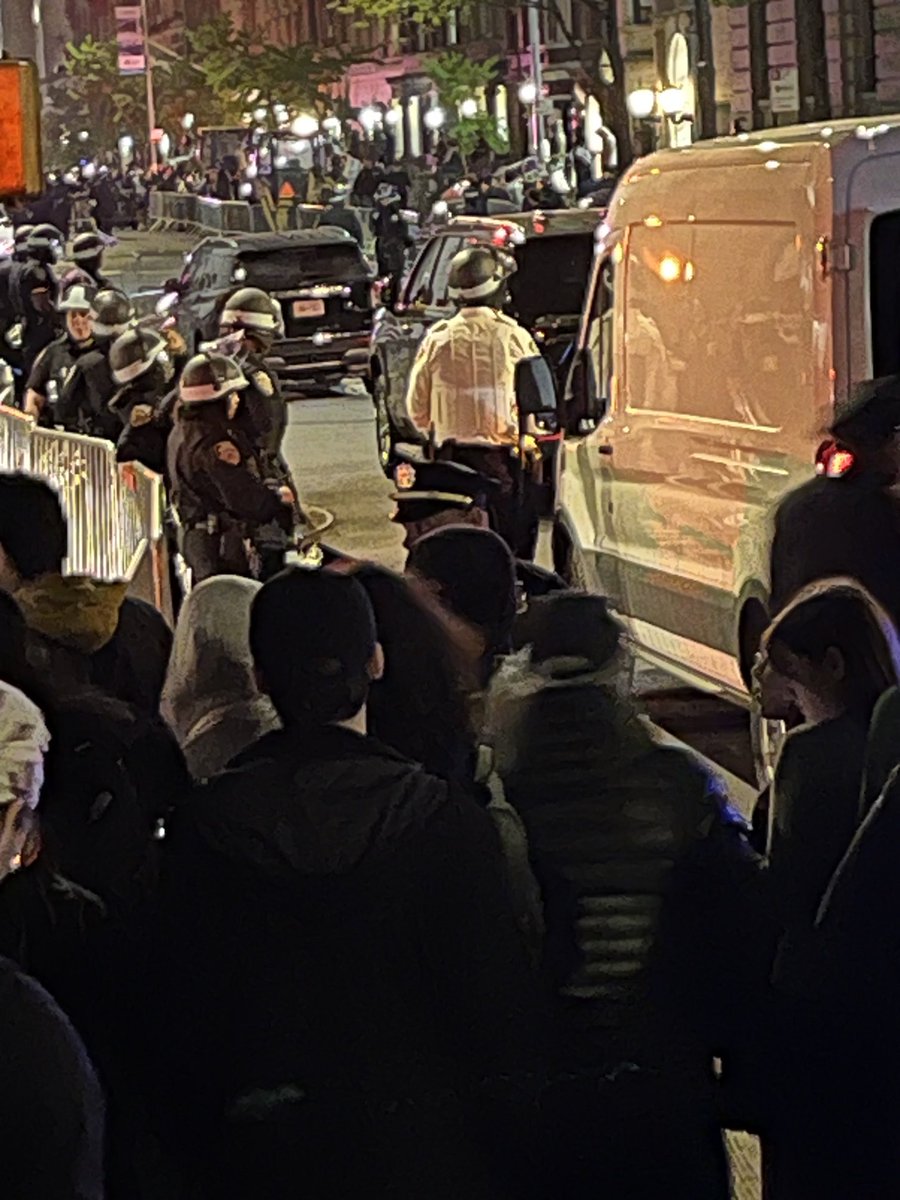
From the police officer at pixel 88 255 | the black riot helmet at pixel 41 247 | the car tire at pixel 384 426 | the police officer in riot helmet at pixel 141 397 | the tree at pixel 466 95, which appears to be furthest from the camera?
the tree at pixel 466 95

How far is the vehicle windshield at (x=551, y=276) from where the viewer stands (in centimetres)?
1938

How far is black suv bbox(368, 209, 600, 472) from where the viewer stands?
760 inches

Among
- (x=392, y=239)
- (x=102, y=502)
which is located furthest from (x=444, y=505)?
(x=392, y=239)

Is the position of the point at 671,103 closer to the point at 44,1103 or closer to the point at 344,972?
the point at 344,972

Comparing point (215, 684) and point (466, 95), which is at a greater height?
point (466, 95)

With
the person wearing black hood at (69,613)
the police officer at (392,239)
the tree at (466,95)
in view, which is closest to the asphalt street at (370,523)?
the person wearing black hood at (69,613)

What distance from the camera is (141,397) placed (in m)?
14.2

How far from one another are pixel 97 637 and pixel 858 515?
261cm

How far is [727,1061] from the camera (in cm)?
421

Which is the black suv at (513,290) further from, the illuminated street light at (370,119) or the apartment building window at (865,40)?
the illuminated street light at (370,119)

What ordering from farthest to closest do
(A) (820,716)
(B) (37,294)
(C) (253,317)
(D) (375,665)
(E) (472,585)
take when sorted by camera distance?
(B) (37,294) < (C) (253,317) < (E) (472,585) < (A) (820,716) < (D) (375,665)

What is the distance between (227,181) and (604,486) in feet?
216

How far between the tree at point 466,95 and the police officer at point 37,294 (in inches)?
1831

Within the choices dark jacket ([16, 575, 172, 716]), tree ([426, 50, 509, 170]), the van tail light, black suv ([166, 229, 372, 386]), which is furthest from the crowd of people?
tree ([426, 50, 509, 170])
